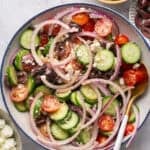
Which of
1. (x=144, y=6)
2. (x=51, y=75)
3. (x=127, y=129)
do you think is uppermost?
(x=144, y=6)

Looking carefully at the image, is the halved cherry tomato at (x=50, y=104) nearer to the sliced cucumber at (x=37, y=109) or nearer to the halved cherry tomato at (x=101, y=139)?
the sliced cucumber at (x=37, y=109)

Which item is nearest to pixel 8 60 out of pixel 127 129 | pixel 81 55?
pixel 81 55

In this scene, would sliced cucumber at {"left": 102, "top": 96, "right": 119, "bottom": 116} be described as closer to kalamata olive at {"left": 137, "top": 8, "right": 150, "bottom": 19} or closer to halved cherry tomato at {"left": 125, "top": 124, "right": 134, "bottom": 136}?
halved cherry tomato at {"left": 125, "top": 124, "right": 134, "bottom": 136}

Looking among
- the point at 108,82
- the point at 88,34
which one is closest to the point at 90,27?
the point at 88,34

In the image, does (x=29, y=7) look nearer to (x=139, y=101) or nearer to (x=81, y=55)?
(x=81, y=55)

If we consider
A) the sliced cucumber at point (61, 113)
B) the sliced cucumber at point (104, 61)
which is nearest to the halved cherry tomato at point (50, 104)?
the sliced cucumber at point (61, 113)
